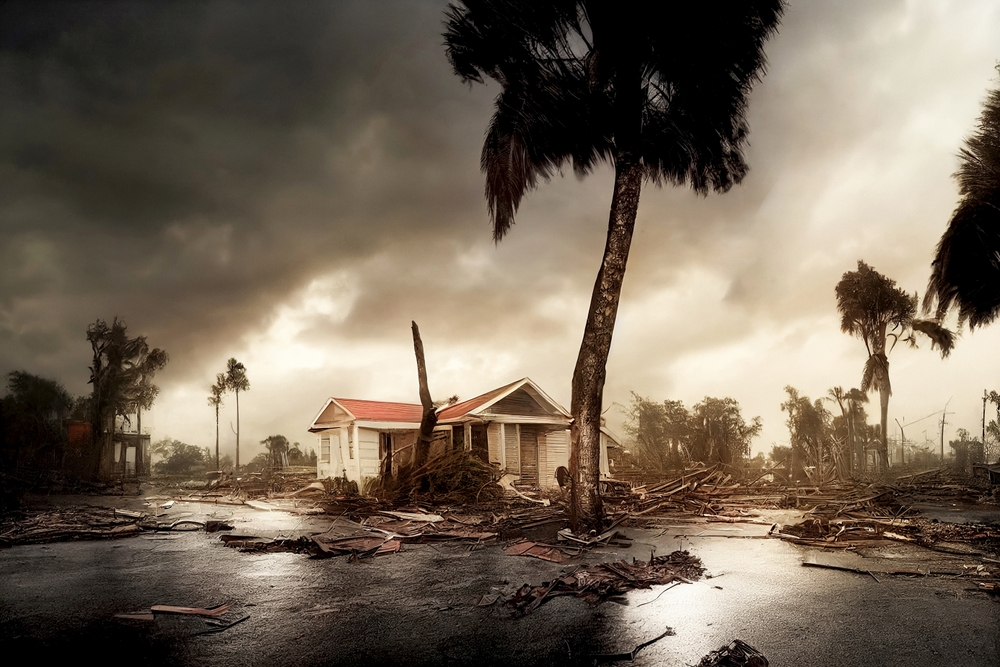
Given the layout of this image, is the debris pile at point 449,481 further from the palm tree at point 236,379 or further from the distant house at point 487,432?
the palm tree at point 236,379

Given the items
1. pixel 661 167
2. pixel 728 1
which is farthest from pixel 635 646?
pixel 728 1

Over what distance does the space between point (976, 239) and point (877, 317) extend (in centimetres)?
1461

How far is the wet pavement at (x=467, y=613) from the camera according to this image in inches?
146

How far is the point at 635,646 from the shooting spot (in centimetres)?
377

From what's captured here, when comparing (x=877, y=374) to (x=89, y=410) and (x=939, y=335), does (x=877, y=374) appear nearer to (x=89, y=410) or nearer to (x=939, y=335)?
(x=939, y=335)

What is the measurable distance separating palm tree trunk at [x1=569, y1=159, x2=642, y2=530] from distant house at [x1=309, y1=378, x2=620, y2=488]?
11.9 meters

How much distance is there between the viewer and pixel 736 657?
347 centimetres

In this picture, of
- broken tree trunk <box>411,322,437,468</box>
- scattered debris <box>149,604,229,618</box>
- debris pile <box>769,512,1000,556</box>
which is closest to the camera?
scattered debris <box>149,604,229,618</box>

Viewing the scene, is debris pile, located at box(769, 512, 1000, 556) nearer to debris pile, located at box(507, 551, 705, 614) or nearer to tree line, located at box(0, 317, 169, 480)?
debris pile, located at box(507, 551, 705, 614)

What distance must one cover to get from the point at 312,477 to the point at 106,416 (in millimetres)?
12930

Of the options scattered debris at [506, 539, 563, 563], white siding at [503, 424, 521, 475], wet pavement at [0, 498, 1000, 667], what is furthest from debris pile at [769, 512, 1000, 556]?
white siding at [503, 424, 521, 475]

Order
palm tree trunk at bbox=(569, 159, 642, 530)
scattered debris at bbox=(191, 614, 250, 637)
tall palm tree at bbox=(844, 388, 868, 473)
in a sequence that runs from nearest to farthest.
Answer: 1. scattered debris at bbox=(191, 614, 250, 637)
2. palm tree trunk at bbox=(569, 159, 642, 530)
3. tall palm tree at bbox=(844, 388, 868, 473)

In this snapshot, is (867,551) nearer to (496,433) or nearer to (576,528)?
(576,528)

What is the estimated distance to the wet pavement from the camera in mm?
3705
